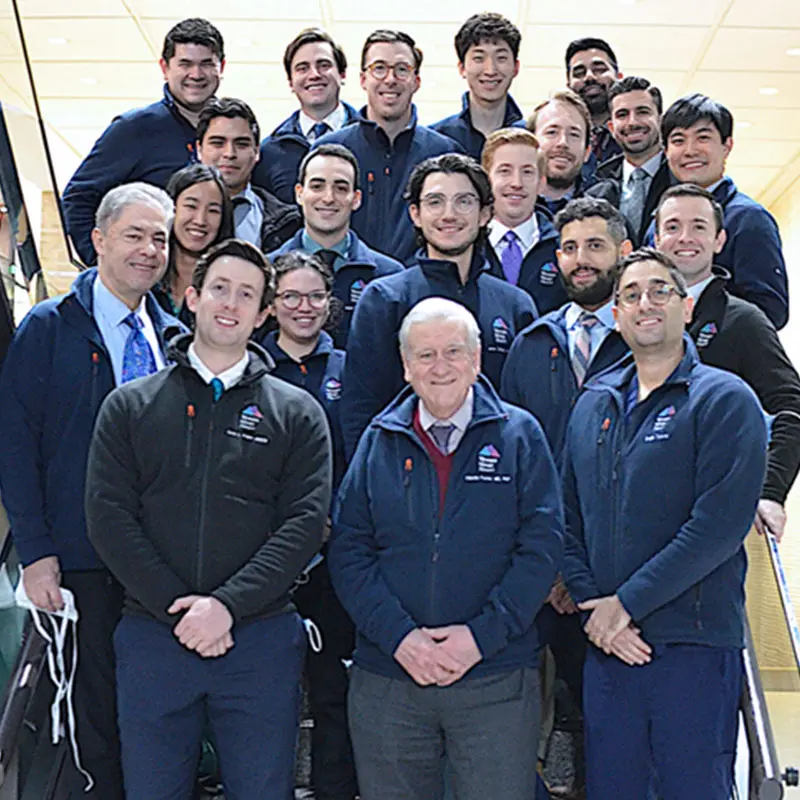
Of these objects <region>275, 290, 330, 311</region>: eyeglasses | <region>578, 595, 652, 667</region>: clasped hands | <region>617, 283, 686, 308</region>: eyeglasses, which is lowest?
<region>578, 595, 652, 667</region>: clasped hands

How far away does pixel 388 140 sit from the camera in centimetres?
451

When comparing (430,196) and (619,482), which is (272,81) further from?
(619,482)

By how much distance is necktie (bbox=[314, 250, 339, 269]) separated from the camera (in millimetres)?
3889

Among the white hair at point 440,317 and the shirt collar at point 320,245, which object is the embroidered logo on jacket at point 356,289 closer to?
the shirt collar at point 320,245

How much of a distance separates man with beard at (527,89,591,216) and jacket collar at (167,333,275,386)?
1.71 meters

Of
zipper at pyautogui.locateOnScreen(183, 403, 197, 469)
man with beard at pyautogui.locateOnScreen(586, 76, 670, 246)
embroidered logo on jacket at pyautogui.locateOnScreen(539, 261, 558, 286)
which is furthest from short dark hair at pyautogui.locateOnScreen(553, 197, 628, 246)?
zipper at pyautogui.locateOnScreen(183, 403, 197, 469)

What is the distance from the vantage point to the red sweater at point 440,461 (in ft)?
9.66

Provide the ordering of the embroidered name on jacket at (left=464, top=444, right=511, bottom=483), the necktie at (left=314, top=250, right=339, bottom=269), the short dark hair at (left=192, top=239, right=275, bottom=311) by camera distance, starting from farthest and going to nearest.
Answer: the necktie at (left=314, top=250, right=339, bottom=269), the short dark hair at (left=192, top=239, right=275, bottom=311), the embroidered name on jacket at (left=464, top=444, right=511, bottom=483)

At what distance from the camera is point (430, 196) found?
359cm

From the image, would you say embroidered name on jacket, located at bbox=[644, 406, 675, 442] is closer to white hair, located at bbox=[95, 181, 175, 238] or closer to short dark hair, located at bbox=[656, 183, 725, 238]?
short dark hair, located at bbox=[656, 183, 725, 238]

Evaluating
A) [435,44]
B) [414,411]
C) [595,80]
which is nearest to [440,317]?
[414,411]

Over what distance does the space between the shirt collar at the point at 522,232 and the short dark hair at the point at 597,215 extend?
0.32 m

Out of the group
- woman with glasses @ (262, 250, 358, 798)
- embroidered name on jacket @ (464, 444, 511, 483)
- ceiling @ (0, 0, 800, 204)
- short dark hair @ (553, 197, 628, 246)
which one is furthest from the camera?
ceiling @ (0, 0, 800, 204)

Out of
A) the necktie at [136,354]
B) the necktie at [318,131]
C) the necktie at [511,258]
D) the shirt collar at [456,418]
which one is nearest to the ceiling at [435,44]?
the necktie at [318,131]
